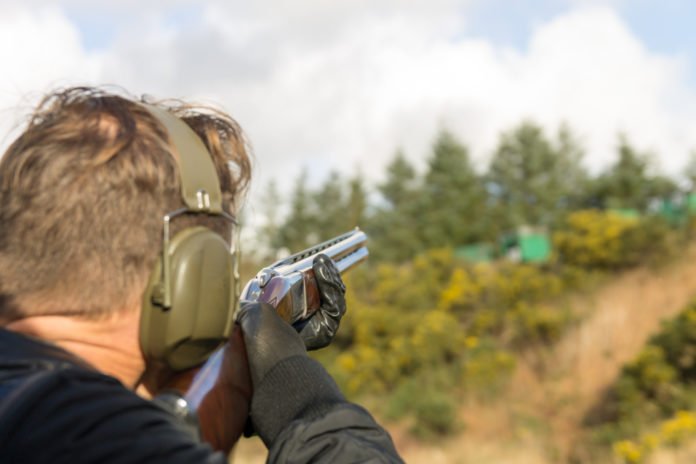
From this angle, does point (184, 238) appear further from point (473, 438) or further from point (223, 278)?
point (473, 438)

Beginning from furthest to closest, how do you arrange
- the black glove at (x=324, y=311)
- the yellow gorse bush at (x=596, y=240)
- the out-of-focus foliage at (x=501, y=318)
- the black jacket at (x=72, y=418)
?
the yellow gorse bush at (x=596, y=240) → the out-of-focus foliage at (x=501, y=318) → the black glove at (x=324, y=311) → the black jacket at (x=72, y=418)

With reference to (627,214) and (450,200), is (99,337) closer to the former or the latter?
(627,214)

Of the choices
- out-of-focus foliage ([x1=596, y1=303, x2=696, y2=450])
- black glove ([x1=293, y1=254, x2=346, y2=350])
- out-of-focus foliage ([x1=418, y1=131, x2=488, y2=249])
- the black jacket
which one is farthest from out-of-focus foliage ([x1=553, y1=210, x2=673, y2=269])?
the black jacket

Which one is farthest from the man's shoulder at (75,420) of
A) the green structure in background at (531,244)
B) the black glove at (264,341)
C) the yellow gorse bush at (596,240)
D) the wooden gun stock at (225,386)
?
the green structure in background at (531,244)

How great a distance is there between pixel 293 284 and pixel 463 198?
3047cm

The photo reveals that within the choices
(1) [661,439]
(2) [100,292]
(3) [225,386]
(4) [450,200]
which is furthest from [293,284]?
(4) [450,200]

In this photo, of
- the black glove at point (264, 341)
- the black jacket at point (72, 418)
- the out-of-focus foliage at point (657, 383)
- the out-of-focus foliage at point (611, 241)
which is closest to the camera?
the black jacket at point (72, 418)

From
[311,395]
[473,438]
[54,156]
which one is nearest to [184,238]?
[54,156]

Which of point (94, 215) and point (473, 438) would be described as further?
point (473, 438)

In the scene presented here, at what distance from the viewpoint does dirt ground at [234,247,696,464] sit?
11.2m

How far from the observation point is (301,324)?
258cm

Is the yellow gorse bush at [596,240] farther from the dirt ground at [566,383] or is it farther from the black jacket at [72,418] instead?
the black jacket at [72,418]

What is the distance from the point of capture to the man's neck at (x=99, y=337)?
127cm

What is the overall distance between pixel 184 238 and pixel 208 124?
393 mm
